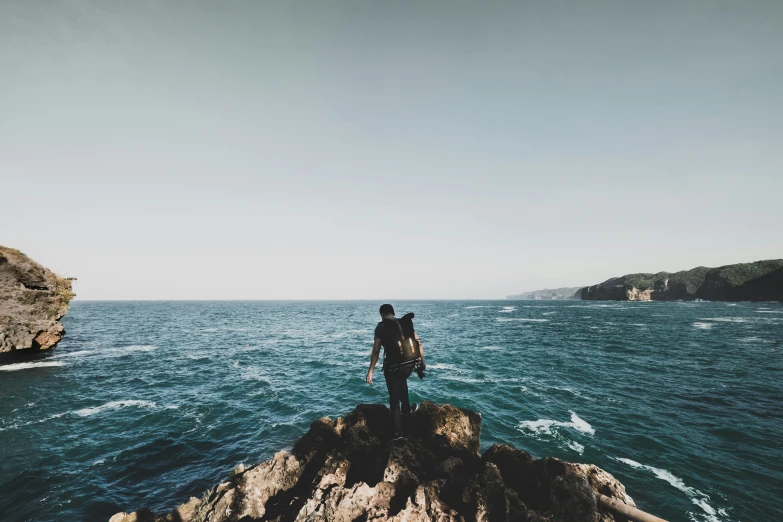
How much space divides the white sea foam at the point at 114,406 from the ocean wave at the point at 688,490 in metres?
28.1

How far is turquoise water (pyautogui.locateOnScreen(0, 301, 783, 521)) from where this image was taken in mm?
11906

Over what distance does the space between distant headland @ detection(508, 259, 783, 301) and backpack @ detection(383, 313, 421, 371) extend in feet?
619

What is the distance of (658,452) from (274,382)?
82.9 feet

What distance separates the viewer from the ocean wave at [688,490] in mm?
10297

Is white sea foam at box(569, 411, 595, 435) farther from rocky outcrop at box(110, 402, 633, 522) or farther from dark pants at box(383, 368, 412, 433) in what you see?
dark pants at box(383, 368, 412, 433)

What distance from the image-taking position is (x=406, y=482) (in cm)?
722

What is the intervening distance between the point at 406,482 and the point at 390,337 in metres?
3.43

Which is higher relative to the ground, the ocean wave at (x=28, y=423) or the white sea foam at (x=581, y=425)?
the ocean wave at (x=28, y=423)

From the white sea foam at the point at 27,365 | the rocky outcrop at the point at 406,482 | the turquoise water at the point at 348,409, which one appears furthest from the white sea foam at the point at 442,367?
the white sea foam at the point at 27,365

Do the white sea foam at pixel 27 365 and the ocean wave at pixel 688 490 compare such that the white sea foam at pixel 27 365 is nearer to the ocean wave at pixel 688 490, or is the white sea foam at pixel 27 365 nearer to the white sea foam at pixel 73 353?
the white sea foam at pixel 73 353

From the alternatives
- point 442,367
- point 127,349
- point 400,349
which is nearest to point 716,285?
point 442,367

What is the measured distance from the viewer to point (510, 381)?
82.1 feet

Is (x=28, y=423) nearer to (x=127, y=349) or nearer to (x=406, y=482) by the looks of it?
(x=406, y=482)

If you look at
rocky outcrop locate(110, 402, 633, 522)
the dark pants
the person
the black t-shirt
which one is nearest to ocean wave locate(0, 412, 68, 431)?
rocky outcrop locate(110, 402, 633, 522)
